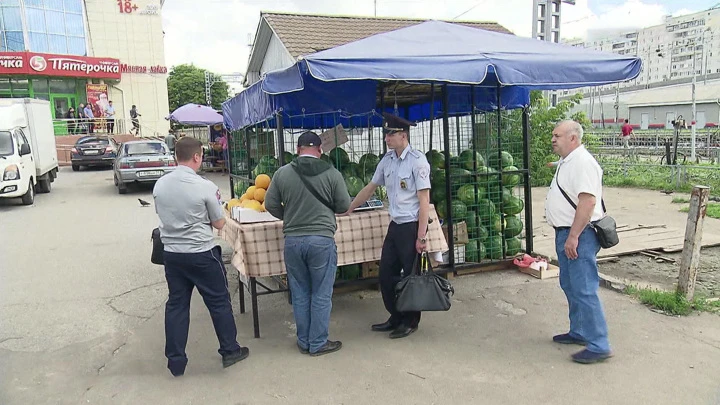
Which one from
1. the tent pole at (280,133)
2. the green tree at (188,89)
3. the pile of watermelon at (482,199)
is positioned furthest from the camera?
the green tree at (188,89)

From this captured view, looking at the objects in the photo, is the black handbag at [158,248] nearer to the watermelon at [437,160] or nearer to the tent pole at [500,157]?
the watermelon at [437,160]

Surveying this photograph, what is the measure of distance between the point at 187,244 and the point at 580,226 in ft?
9.27

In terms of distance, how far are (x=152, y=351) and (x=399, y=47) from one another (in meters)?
3.42

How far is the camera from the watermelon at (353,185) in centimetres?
550

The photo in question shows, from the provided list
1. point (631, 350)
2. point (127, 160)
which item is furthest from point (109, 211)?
point (631, 350)

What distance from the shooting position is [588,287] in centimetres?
383

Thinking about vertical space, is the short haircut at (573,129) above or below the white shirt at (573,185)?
above

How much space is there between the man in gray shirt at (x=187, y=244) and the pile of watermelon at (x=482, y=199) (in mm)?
2873

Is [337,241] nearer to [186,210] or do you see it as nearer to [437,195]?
[186,210]

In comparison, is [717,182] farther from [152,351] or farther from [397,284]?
[152,351]

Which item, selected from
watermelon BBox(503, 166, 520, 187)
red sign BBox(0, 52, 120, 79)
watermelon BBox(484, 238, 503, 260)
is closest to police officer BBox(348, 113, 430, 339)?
watermelon BBox(484, 238, 503, 260)

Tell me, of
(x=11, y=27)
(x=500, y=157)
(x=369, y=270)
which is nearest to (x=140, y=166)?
(x=369, y=270)

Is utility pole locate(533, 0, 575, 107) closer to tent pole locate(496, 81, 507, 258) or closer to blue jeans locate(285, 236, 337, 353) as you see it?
tent pole locate(496, 81, 507, 258)

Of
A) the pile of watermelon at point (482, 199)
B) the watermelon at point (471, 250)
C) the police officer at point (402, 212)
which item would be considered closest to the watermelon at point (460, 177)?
the pile of watermelon at point (482, 199)
